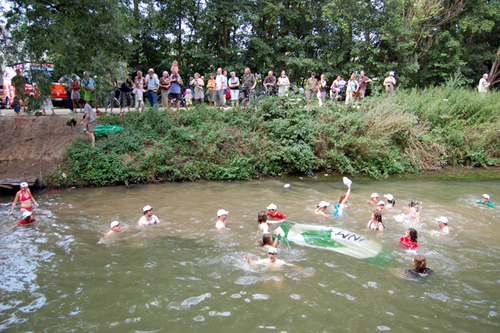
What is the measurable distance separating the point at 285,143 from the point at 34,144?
10900mm

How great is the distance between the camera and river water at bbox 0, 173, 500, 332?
5.82 meters

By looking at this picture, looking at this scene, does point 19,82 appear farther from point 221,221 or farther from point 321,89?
point 321,89

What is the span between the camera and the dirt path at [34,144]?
13859mm

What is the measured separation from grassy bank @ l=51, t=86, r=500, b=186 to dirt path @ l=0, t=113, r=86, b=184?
2.61 ft

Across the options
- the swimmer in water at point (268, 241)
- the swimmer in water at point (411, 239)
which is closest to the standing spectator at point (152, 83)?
the swimmer in water at point (268, 241)

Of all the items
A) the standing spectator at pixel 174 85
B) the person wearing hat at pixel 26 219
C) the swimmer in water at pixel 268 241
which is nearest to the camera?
the swimmer in water at pixel 268 241

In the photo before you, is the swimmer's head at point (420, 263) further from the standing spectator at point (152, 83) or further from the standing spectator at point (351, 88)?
the standing spectator at point (152, 83)

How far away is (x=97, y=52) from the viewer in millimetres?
13922

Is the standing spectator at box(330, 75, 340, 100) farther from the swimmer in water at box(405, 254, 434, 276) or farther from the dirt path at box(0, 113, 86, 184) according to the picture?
the swimmer in water at box(405, 254, 434, 276)

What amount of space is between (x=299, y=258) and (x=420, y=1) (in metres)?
23.8

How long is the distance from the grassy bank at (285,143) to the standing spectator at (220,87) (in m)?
1.22

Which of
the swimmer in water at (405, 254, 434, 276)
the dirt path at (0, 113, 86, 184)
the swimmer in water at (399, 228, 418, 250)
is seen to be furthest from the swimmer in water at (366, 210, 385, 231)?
the dirt path at (0, 113, 86, 184)

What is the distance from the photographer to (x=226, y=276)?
7.14 metres

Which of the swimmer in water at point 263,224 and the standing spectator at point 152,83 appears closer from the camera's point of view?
the swimmer in water at point 263,224
